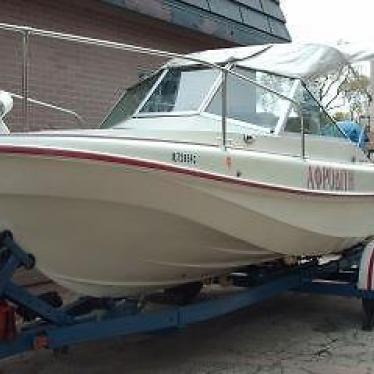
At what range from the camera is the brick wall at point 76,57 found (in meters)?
7.44

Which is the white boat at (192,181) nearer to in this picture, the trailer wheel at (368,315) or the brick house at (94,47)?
the trailer wheel at (368,315)

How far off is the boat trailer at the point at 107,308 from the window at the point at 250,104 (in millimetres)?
1280

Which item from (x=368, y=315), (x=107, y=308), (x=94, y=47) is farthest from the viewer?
(x=94, y=47)

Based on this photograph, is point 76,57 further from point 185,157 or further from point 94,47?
point 185,157

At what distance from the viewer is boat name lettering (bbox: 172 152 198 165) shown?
437 cm

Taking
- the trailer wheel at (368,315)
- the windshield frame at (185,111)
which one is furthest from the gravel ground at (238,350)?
the windshield frame at (185,111)

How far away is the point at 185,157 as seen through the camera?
4434mm

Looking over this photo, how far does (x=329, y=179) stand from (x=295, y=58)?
1380 millimetres

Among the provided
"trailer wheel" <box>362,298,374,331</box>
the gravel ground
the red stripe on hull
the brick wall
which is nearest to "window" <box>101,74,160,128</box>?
the brick wall

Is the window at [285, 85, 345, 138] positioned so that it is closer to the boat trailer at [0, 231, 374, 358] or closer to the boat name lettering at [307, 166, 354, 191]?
the boat name lettering at [307, 166, 354, 191]

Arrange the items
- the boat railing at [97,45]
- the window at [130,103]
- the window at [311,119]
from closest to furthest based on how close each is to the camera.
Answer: the boat railing at [97,45]
the window at [311,119]
the window at [130,103]

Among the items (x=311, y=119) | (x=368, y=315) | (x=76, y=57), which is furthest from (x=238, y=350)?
(x=76, y=57)

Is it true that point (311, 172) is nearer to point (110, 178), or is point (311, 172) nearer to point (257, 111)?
point (257, 111)

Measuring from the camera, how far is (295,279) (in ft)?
21.6
